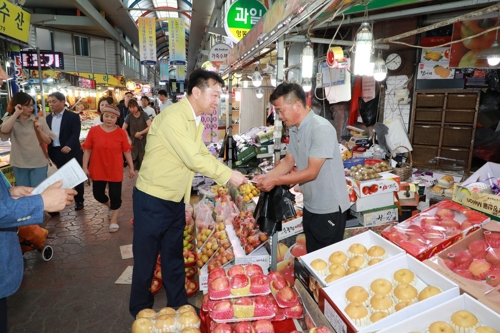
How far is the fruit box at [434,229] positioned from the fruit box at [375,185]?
105 cm

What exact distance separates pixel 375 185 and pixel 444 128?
14.7 feet

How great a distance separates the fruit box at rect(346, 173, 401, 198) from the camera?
4000 mm

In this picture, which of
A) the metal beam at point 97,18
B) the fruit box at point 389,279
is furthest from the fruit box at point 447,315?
the metal beam at point 97,18

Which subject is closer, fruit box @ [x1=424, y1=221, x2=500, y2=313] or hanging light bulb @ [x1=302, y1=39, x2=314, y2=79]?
fruit box @ [x1=424, y1=221, x2=500, y2=313]

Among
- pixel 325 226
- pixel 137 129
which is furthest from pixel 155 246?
pixel 137 129

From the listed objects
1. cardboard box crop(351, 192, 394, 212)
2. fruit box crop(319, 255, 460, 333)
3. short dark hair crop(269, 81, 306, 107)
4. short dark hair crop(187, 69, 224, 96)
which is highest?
short dark hair crop(187, 69, 224, 96)

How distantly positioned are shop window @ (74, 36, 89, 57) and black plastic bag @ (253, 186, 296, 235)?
23.4 m

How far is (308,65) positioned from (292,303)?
3.45 meters

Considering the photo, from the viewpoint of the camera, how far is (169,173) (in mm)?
2779

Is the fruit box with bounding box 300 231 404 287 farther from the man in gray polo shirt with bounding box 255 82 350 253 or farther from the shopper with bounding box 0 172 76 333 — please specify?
the shopper with bounding box 0 172 76 333

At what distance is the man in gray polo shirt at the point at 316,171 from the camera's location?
2.64 metres

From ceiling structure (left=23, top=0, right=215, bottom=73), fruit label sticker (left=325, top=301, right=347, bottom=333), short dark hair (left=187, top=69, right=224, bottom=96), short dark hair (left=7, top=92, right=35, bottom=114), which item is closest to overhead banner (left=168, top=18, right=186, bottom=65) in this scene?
ceiling structure (left=23, top=0, right=215, bottom=73)

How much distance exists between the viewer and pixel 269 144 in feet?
22.5

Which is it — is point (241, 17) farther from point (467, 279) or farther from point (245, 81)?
point (467, 279)
